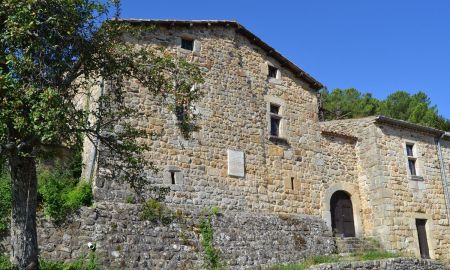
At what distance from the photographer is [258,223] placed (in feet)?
48.7

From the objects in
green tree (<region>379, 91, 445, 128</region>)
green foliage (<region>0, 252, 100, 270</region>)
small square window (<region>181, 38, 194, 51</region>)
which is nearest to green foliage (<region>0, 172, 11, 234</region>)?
green foliage (<region>0, 252, 100, 270</region>)

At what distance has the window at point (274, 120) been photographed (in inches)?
677

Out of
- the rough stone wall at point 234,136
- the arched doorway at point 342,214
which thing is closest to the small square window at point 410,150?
the arched doorway at point 342,214

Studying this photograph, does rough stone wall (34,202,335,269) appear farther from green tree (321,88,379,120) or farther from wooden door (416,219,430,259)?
green tree (321,88,379,120)

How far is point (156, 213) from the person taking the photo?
13.2 meters

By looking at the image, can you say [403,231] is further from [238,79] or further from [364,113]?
[364,113]


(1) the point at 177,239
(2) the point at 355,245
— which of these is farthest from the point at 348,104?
(1) the point at 177,239

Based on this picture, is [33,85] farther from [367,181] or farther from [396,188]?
[396,188]

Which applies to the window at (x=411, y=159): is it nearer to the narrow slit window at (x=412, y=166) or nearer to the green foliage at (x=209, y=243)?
the narrow slit window at (x=412, y=166)

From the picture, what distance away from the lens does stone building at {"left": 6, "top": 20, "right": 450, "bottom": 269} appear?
12.9 meters

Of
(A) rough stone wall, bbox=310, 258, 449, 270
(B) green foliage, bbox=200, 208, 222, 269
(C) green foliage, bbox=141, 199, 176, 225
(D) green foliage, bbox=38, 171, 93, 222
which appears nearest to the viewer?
(D) green foliage, bbox=38, 171, 93, 222

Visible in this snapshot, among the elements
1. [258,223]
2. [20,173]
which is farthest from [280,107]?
[20,173]

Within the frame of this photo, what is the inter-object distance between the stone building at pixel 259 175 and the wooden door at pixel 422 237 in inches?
1.8

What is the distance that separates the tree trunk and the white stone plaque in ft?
25.8
